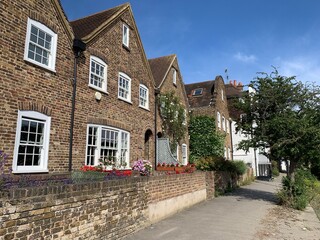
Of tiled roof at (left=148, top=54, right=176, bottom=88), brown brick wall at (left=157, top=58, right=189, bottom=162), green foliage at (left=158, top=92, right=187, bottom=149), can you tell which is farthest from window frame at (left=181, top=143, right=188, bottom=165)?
tiled roof at (left=148, top=54, right=176, bottom=88)

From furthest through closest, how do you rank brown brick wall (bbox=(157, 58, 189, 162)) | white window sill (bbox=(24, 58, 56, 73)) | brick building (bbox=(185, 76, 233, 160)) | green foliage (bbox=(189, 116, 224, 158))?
brick building (bbox=(185, 76, 233, 160)) < green foliage (bbox=(189, 116, 224, 158)) < brown brick wall (bbox=(157, 58, 189, 162)) < white window sill (bbox=(24, 58, 56, 73))

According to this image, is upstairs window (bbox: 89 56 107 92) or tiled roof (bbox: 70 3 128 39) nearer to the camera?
upstairs window (bbox: 89 56 107 92)

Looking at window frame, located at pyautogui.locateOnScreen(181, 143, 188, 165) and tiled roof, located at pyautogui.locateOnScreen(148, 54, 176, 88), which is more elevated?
tiled roof, located at pyautogui.locateOnScreen(148, 54, 176, 88)

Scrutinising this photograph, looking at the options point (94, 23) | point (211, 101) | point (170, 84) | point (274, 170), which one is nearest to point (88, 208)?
point (94, 23)

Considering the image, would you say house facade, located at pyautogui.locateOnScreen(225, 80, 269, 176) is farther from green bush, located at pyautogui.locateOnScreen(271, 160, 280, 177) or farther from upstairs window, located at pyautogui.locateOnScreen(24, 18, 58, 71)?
upstairs window, located at pyautogui.locateOnScreen(24, 18, 58, 71)

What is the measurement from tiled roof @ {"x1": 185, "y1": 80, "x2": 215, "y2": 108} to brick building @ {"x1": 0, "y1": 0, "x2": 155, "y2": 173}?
13777mm

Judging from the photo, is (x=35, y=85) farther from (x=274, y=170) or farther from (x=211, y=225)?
(x=274, y=170)

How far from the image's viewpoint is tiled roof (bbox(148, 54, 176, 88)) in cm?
1989

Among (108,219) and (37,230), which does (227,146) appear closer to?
(108,219)

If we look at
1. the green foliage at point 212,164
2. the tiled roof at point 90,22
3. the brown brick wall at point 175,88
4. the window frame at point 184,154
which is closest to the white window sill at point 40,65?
the tiled roof at point 90,22

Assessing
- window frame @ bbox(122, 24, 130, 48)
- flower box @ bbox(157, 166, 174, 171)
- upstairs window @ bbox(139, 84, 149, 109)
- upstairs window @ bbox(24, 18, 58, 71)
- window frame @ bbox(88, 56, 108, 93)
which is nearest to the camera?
upstairs window @ bbox(24, 18, 58, 71)

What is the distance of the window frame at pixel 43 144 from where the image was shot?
8191 mm

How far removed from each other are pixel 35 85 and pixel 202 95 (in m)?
22.2

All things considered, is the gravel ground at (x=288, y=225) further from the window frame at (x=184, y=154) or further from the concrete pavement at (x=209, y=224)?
the window frame at (x=184, y=154)
